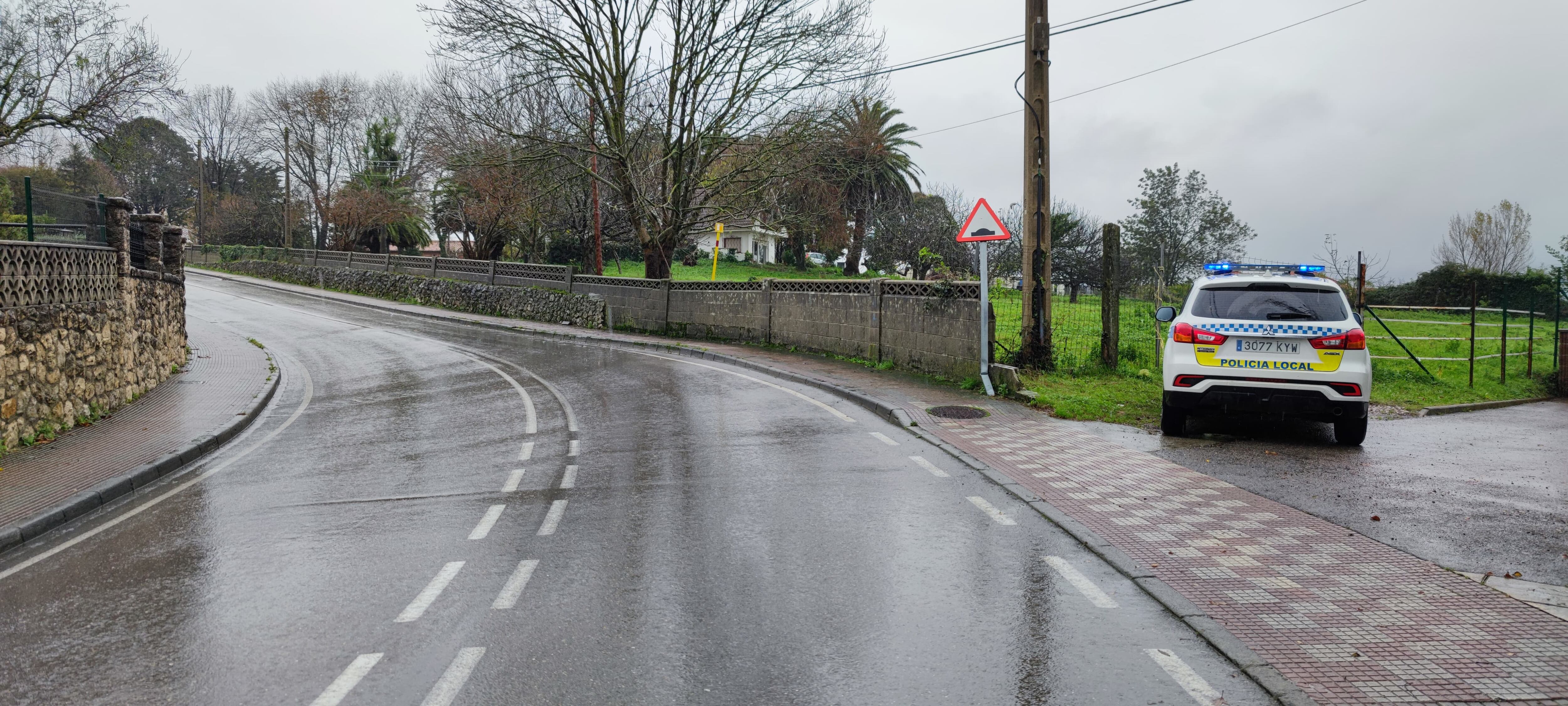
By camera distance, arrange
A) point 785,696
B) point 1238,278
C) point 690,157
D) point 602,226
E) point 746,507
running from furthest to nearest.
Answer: point 602,226, point 690,157, point 1238,278, point 746,507, point 785,696

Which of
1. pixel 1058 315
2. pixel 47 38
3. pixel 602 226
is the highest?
pixel 47 38

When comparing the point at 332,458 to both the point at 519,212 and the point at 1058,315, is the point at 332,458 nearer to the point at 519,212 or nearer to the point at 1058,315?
the point at 1058,315

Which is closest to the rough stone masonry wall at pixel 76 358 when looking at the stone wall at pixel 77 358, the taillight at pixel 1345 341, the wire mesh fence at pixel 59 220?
the stone wall at pixel 77 358

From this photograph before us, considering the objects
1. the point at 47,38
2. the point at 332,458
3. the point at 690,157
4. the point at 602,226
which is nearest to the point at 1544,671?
the point at 332,458

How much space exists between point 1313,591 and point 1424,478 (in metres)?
4.03

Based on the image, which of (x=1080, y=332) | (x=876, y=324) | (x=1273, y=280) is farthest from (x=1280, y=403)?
(x=1080, y=332)

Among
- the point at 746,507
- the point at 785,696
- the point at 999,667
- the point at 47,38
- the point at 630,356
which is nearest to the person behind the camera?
the point at 785,696

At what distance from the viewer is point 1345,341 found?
8961mm

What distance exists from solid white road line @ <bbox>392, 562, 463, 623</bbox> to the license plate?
759cm

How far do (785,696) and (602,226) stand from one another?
39.1 meters

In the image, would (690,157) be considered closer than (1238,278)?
No

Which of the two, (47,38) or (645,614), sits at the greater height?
(47,38)

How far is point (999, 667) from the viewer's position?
4152mm

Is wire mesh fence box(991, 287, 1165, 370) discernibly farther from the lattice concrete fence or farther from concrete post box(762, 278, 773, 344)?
the lattice concrete fence
